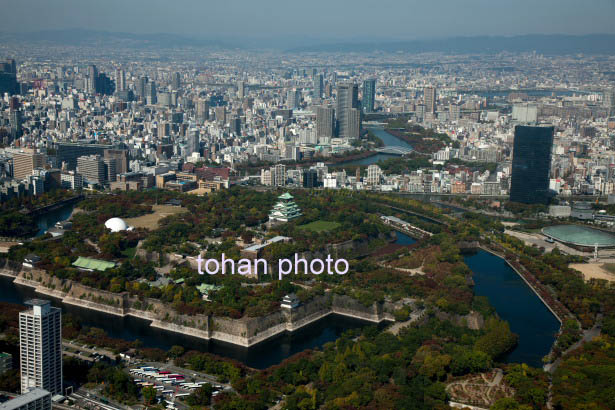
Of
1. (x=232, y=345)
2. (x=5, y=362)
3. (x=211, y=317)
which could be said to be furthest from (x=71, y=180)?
(x=5, y=362)

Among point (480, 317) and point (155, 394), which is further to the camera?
point (480, 317)

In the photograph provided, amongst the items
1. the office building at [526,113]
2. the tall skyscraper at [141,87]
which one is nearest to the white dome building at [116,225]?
the office building at [526,113]

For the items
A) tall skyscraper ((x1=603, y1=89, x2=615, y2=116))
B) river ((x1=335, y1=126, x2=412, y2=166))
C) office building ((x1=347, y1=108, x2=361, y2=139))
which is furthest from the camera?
tall skyscraper ((x1=603, y1=89, x2=615, y2=116))

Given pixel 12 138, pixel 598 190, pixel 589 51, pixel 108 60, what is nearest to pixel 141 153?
pixel 12 138

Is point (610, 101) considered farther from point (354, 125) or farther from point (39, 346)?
point (39, 346)

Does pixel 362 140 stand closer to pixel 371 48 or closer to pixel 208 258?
pixel 208 258

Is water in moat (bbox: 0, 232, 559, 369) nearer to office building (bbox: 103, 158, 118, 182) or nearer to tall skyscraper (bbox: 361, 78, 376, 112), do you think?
office building (bbox: 103, 158, 118, 182)

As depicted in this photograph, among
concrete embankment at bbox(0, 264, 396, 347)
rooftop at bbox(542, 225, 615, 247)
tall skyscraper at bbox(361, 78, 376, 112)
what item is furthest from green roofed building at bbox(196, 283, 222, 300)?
tall skyscraper at bbox(361, 78, 376, 112)
